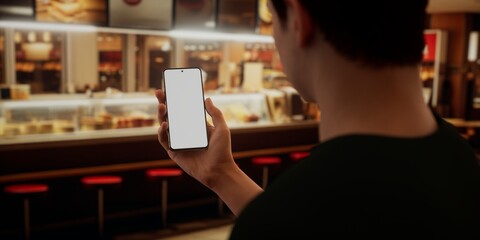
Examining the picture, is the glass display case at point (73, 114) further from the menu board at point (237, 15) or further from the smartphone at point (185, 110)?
the smartphone at point (185, 110)

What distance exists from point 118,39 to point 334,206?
10.0 m

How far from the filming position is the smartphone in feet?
4.58

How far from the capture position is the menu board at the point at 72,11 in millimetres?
5516

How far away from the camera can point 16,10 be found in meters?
5.34

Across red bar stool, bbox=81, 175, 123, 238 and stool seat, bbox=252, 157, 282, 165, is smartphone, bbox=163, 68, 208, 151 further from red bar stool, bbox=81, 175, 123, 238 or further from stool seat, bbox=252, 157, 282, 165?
stool seat, bbox=252, 157, 282, 165

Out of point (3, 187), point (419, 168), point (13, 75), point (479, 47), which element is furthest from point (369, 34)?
point (479, 47)

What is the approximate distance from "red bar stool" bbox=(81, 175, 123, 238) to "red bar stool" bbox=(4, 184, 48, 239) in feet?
1.28

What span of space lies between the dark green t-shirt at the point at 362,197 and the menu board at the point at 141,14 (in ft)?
18.2

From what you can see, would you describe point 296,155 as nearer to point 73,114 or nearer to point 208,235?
point 208,235

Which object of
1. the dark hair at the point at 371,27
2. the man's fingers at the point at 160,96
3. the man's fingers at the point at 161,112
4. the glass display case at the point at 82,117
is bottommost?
the glass display case at the point at 82,117

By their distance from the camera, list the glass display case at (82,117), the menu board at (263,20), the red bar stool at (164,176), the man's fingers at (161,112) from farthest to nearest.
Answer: the menu board at (263,20) → the red bar stool at (164,176) → the glass display case at (82,117) → the man's fingers at (161,112)

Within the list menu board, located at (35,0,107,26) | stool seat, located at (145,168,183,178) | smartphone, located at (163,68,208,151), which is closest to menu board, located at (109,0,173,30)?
menu board, located at (35,0,107,26)

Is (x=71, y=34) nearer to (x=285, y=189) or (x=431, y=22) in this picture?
(x=431, y=22)

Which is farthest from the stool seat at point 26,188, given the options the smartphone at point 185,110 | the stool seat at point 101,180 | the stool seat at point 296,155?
the smartphone at point 185,110
